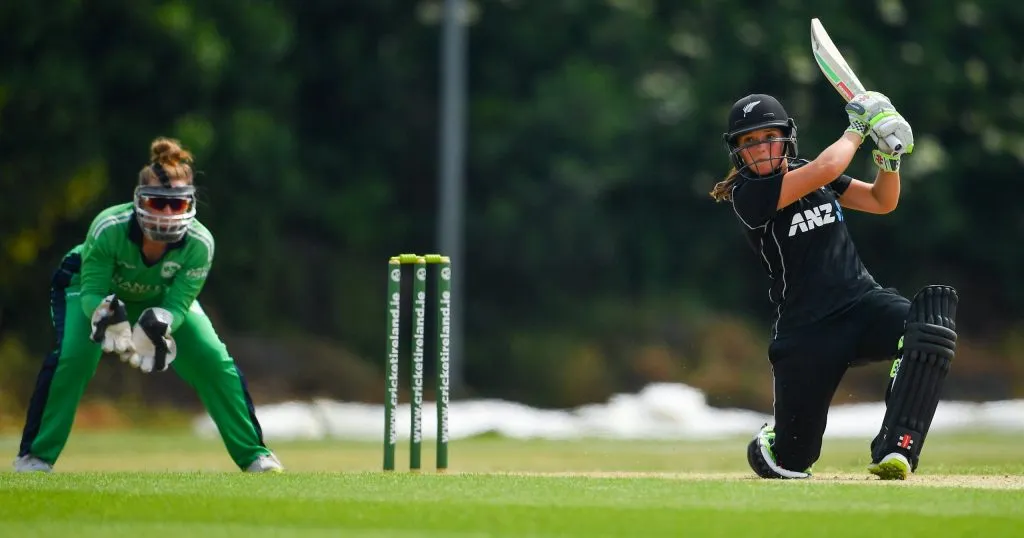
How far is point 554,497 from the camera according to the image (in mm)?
6000

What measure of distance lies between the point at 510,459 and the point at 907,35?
10319 mm

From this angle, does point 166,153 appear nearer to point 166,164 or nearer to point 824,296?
point 166,164

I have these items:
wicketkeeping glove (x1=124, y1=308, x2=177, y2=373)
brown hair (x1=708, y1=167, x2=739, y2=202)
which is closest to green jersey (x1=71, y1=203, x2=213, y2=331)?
wicketkeeping glove (x1=124, y1=308, x2=177, y2=373)

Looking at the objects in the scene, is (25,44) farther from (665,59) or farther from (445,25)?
(665,59)

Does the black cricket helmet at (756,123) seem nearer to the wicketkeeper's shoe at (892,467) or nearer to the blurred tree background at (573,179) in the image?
→ the wicketkeeper's shoe at (892,467)

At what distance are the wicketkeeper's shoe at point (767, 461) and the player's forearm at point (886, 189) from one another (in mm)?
1094

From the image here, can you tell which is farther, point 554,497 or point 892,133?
point 892,133

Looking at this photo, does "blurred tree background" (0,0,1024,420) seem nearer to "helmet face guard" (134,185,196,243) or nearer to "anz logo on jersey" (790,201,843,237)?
"helmet face guard" (134,185,196,243)

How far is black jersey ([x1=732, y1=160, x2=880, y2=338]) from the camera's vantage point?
691cm

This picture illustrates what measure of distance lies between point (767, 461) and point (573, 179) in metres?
10.6

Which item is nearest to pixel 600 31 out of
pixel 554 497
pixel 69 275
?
pixel 69 275

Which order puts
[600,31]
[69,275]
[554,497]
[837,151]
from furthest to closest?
[600,31], [69,275], [837,151], [554,497]

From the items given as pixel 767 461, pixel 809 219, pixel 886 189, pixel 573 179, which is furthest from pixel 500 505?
pixel 573 179

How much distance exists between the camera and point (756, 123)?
688 cm
